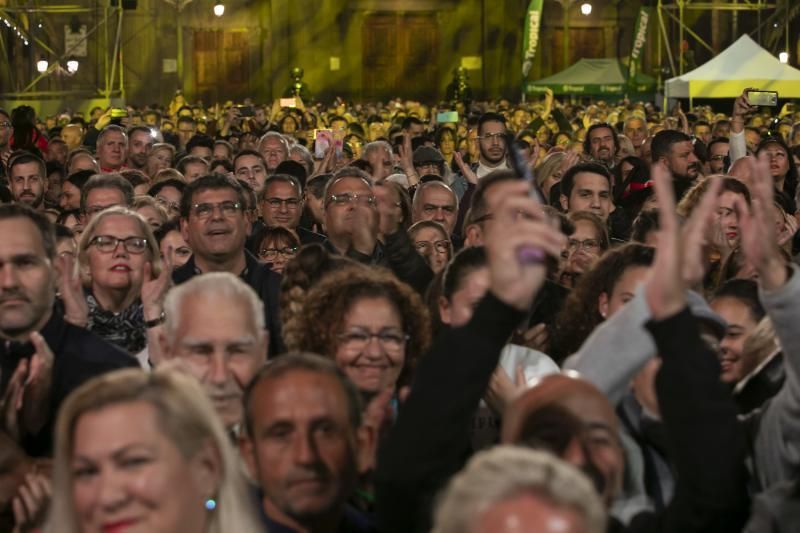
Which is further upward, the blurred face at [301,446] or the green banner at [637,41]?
the green banner at [637,41]

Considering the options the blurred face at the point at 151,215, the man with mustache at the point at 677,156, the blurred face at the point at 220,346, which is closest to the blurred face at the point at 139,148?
the man with mustache at the point at 677,156

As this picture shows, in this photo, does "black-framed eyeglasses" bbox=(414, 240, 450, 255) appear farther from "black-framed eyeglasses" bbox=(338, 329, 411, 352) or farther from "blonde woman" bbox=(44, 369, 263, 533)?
"blonde woman" bbox=(44, 369, 263, 533)

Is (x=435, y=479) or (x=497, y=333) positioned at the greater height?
(x=497, y=333)

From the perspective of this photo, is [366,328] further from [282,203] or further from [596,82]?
[596,82]

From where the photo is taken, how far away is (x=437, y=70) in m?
49.0

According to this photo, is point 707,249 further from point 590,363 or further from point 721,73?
point 721,73

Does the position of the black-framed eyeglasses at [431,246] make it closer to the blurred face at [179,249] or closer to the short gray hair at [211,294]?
the blurred face at [179,249]

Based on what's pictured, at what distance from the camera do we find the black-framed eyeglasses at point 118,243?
6.98 m

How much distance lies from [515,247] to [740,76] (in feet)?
63.8

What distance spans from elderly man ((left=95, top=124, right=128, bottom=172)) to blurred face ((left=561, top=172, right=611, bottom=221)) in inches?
214

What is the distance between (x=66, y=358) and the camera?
5066mm

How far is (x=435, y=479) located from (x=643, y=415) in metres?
0.88

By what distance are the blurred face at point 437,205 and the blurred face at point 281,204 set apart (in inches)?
29.3

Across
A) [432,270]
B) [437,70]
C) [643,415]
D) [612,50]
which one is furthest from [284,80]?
[643,415]
